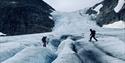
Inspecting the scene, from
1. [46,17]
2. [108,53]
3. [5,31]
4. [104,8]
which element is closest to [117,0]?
[104,8]

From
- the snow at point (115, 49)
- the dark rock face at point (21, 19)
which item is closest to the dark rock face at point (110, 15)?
the dark rock face at point (21, 19)

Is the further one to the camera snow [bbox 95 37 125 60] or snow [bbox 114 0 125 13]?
snow [bbox 114 0 125 13]

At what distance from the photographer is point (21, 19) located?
7812cm

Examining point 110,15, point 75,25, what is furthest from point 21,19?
point 110,15

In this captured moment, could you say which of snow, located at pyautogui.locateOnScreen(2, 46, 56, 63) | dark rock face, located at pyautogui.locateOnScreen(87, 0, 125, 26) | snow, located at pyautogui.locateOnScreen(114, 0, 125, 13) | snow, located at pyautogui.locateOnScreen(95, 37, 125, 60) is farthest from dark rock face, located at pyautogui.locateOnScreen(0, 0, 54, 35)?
snow, located at pyautogui.locateOnScreen(2, 46, 56, 63)

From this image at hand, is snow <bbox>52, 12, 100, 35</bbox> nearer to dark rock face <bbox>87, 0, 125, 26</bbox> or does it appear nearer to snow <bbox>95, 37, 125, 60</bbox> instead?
→ dark rock face <bbox>87, 0, 125, 26</bbox>

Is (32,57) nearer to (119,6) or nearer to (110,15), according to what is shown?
(110,15)

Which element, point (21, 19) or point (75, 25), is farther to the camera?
point (21, 19)

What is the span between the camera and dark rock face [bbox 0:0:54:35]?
74.4 metres

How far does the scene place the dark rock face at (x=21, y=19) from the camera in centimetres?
7444

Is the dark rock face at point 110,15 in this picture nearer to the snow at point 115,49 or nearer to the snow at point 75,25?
the snow at point 75,25

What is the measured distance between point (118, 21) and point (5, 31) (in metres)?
28.4

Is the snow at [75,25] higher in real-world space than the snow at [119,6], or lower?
lower

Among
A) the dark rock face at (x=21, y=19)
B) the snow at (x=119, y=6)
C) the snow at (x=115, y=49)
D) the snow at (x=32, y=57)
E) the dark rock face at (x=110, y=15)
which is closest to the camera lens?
the snow at (x=32, y=57)
